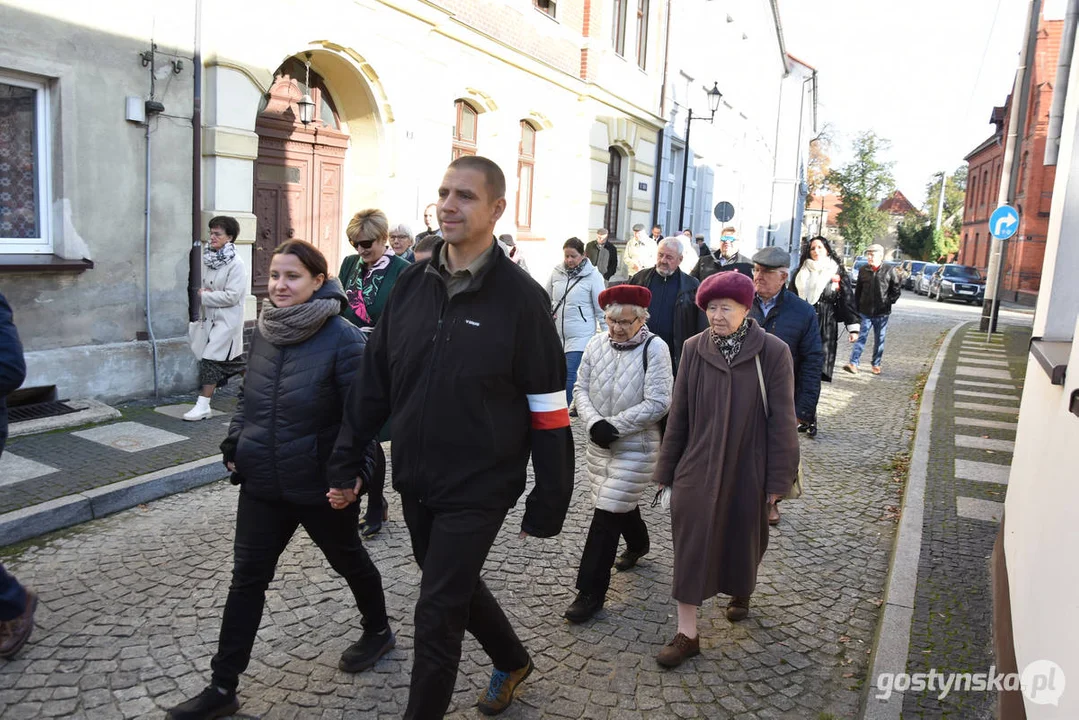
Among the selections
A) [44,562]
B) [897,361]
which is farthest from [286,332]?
[897,361]

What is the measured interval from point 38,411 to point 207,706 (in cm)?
527

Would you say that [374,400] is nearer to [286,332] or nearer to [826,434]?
[286,332]

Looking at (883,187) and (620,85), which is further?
(883,187)

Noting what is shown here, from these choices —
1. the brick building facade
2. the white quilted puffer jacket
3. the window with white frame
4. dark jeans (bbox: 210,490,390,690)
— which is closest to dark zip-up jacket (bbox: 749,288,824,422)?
the white quilted puffer jacket

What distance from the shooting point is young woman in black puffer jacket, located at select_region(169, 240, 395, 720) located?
324 centimetres

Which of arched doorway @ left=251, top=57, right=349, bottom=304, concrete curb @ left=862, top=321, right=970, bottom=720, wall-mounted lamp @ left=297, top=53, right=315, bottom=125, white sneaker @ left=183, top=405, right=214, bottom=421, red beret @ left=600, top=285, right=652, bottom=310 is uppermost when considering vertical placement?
wall-mounted lamp @ left=297, top=53, right=315, bottom=125

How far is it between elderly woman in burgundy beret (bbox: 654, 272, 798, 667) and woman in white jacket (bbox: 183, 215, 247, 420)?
15.0 feet

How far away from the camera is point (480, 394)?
9.20 feet

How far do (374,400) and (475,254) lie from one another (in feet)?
2.19

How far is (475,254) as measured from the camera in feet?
9.39

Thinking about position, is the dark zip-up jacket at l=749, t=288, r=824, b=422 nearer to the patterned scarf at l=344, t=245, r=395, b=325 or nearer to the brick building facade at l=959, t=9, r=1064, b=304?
the patterned scarf at l=344, t=245, r=395, b=325

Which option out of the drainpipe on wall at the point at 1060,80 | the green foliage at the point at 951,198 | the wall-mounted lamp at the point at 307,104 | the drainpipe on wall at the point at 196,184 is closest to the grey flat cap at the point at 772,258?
the drainpipe on wall at the point at 196,184

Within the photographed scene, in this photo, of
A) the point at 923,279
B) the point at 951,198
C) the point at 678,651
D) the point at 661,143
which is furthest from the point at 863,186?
the point at 678,651

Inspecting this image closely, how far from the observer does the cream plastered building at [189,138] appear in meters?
7.51
